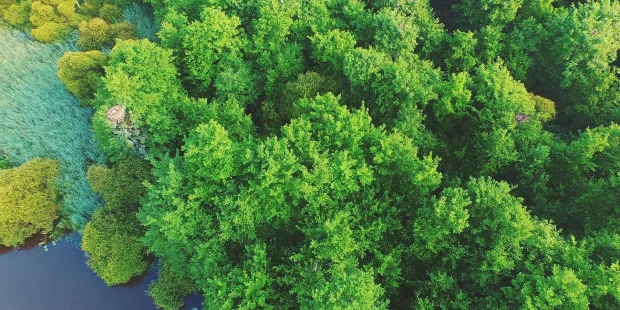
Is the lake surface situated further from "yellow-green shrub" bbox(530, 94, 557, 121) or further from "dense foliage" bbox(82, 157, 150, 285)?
"yellow-green shrub" bbox(530, 94, 557, 121)

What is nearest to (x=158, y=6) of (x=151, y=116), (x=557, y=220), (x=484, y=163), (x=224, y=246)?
(x=151, y=116)

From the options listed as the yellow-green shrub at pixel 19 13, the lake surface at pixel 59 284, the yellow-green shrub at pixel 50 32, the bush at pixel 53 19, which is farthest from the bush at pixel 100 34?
the lake surface at pixel 59 284

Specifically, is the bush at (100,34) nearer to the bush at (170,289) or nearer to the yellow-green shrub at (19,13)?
the yellow-green shrub at (19,13)

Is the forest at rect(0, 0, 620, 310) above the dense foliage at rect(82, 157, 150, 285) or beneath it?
above

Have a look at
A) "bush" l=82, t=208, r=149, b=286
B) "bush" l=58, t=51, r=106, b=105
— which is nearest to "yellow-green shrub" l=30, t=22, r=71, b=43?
"bush" l=58, t=51, r=106, b=105

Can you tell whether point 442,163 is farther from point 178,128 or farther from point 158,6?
point 158,6

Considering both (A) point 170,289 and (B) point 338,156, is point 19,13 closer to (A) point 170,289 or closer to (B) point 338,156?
(A) point 170,289
